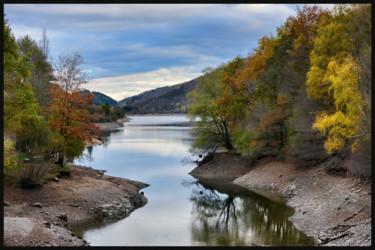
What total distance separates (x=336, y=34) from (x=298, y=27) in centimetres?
1181

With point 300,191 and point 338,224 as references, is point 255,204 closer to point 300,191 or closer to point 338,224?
point 300,191

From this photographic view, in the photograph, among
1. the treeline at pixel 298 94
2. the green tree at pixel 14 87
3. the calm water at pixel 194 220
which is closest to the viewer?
the green tree at pixel 14 87

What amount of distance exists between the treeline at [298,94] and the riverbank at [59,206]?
49.2ft

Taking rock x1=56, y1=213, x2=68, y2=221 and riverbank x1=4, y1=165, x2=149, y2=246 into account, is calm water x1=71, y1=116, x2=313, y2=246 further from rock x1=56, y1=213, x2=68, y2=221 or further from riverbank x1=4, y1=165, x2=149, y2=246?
riverbank x1=4, y1=165, x2=149, y2=246

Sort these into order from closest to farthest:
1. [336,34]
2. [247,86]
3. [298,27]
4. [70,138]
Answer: [336,34] < [70,138] < [298,27] < [247,86]

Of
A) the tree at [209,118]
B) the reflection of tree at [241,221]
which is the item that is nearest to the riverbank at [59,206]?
the reflection of tree at [241,221]

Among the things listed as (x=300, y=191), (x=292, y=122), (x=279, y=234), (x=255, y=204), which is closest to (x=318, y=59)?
(x=292, y=122)

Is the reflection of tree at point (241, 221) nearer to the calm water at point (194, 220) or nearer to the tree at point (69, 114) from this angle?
the calm water at point (194, 220)

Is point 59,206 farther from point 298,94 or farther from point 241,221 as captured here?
point 298,94

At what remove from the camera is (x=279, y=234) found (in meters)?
22.9

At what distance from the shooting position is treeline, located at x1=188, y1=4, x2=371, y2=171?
80.9ft

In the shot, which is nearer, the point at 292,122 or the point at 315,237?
the point at 315,237

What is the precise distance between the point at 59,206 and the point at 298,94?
22.4 metres

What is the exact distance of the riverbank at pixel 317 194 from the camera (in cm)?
2056
